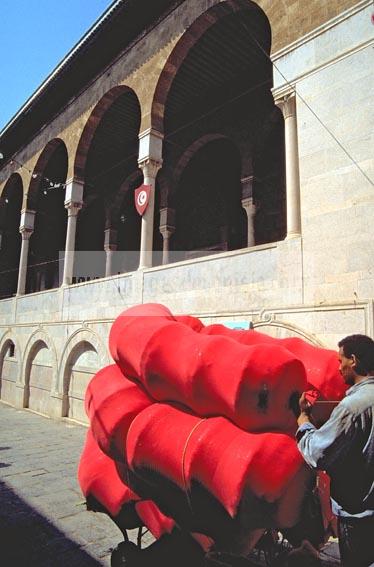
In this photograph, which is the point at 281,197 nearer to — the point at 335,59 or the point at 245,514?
the point at 335,59

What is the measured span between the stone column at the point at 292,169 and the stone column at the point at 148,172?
3.43 meters

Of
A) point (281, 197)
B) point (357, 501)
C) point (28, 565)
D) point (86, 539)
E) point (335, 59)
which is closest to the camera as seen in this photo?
point (357, 501)

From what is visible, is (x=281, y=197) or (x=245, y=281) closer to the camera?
(x=245, y=281)

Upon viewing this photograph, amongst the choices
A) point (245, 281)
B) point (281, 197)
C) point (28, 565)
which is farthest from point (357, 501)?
point (281, 197)

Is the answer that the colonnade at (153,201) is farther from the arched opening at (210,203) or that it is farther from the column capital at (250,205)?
the arched opening at (210,203)

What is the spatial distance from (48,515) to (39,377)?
27.8ft

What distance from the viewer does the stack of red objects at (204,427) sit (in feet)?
6.52

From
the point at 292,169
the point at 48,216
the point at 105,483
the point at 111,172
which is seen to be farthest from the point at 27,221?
the point at 105,483

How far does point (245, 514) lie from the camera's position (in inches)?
76.2

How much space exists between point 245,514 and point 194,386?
686mm

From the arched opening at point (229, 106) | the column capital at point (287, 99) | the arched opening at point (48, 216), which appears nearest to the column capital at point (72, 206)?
the arched opening at point (48, 216)

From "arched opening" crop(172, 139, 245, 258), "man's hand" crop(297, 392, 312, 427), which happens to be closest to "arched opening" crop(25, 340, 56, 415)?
"arched opening" crop(172, 139, 245, 258)

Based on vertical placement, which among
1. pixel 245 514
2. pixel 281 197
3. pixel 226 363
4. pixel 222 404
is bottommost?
pixel 245 514

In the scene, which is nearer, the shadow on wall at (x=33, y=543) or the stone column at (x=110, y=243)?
the shadow on wall at (x=33, y=543)
